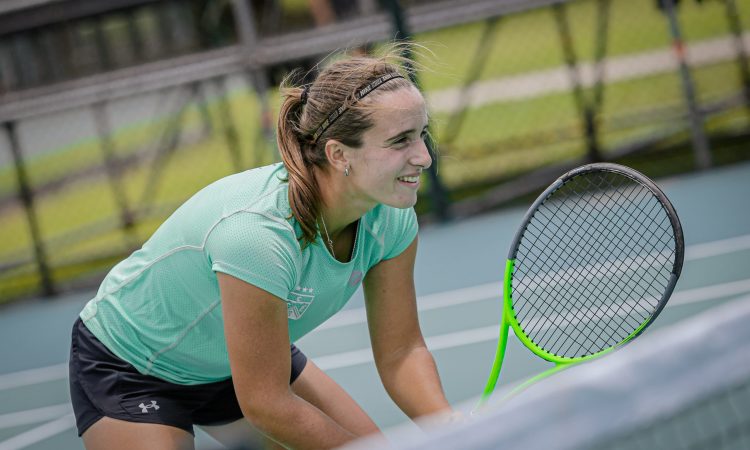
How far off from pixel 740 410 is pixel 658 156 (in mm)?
7339

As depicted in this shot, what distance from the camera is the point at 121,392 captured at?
257 centimetres

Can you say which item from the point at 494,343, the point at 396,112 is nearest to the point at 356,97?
the point at 396,112

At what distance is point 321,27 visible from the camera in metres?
7.94

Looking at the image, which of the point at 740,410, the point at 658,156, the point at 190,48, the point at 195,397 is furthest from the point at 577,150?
the point at 740,410

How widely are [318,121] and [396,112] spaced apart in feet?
0.62

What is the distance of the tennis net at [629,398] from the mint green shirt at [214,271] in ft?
3.06

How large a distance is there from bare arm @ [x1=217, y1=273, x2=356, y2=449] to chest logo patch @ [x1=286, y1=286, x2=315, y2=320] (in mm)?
138

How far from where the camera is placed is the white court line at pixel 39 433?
4852 mm

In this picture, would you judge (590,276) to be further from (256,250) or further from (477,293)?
(256,250)

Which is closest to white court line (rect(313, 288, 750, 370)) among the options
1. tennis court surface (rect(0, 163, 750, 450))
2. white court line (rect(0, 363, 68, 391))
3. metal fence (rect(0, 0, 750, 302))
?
tennis court surface (rect(0, 163, 750, 450))

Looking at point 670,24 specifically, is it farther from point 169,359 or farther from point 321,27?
point 169,359

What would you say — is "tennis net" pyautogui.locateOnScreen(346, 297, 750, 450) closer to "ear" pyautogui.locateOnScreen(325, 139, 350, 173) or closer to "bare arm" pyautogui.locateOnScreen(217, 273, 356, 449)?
"bare arm" pyautogui.locateOnScreen(217, 273, 356, 449)

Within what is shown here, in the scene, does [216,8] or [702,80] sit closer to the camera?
[216,8]

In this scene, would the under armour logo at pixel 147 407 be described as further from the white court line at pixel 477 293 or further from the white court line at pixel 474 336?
the white court line at pixel 477 293
